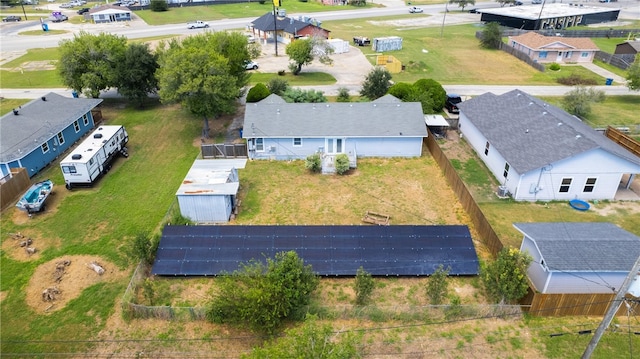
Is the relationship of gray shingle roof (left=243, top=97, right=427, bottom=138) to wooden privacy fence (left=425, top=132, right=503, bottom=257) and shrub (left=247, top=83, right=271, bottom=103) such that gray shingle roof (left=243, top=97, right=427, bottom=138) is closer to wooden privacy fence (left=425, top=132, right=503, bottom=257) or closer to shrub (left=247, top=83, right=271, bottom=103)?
wooden privacy fence (left=425, top=132, right=503, bottom=257)

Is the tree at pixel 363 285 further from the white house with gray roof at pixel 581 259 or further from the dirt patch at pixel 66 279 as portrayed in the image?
the dirt patch at pixel 66 279

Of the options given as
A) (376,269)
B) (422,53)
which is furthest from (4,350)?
(422,53)

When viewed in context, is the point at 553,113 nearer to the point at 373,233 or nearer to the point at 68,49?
the point at 373,233

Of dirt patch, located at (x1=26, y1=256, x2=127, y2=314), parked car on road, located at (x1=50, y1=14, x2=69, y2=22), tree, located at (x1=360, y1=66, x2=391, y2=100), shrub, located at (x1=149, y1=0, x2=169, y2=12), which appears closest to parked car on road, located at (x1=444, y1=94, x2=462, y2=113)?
tree, located at (x1=360, y1=66, x2=391, y2=100)

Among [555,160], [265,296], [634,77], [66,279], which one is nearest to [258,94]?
[66,279]

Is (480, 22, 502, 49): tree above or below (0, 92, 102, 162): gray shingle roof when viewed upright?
above

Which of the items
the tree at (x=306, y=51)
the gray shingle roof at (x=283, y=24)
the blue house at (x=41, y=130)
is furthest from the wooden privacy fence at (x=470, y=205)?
the gray shingle roof at (x=283, y=24)
